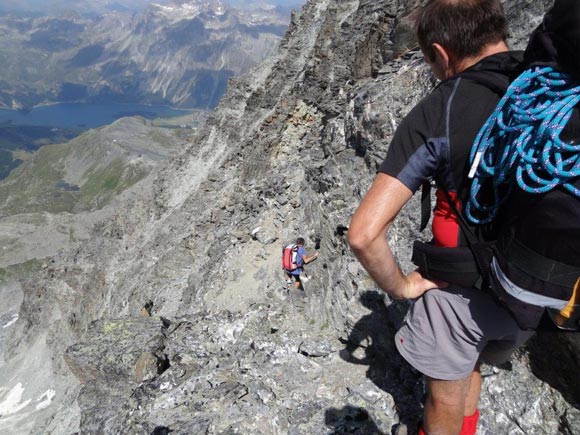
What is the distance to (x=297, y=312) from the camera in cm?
1298

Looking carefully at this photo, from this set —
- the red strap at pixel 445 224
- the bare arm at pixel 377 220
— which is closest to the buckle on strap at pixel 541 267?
the red strap at pixel 445 224

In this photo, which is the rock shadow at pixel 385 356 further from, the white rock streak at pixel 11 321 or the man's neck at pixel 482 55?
the white rock streak at pixel 11 321

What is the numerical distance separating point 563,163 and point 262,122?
106ft

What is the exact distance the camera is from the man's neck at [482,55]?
156 inches

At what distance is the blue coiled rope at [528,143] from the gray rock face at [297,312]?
13.5 ft

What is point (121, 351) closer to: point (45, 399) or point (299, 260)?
point (299, 260)

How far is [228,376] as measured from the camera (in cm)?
1001

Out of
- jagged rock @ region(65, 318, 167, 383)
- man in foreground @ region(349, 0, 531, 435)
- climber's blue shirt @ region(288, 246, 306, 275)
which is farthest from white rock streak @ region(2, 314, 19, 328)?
man in foreground @ region(349, 0, 531, 435)

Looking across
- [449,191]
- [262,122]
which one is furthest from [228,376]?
[262,122]

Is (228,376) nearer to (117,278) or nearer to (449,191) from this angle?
(449,191)

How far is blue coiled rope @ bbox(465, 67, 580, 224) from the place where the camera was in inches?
126

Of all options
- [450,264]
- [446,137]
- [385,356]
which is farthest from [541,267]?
[385,356]

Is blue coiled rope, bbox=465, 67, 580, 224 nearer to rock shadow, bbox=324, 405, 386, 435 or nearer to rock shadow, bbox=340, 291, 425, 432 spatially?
rock shadow, bbox=340, 291, 425, 432

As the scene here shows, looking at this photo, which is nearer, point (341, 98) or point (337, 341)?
point (337, 341)
